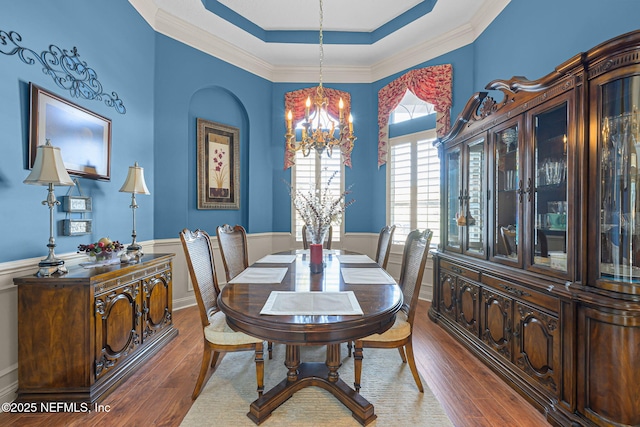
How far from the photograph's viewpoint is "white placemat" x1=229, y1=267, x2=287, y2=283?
6.53 ft

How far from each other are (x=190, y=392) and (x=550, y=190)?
2.76 metres

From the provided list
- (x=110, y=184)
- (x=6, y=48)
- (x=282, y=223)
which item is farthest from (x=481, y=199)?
(x=6, y=48)

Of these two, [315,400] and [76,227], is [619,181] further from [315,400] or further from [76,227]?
[76,227]

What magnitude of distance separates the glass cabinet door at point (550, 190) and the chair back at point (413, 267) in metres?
0.72

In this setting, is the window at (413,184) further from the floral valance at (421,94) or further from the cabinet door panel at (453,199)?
the cabinet door panel at (453,199)

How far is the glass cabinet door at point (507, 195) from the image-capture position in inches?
85.5

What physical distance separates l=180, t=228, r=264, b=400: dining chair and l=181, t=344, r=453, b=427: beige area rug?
0.17m

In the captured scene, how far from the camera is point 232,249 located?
2.65 meters

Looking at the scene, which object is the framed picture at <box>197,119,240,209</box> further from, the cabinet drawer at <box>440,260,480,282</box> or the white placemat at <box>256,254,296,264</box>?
the cabinet drawer at <box>440,260,480,282</box>

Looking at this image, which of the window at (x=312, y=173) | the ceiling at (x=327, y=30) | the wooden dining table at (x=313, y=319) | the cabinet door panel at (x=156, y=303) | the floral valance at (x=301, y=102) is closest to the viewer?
the wooden dining table at (x=313, y=319)

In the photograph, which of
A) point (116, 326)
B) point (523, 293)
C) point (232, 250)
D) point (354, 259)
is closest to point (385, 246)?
point (354, 259)

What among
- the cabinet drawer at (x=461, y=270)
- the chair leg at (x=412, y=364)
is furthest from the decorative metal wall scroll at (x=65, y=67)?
the cabinet drawer at (x=461, y=270)

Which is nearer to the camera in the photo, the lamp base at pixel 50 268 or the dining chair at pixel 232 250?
the lamp base at pixel 50 268

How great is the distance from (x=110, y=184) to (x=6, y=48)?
1.20 m
